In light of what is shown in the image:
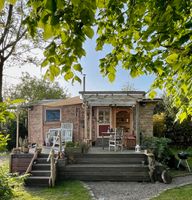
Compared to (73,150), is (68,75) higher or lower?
higher

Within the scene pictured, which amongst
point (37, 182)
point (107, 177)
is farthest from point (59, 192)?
point (107, 177)

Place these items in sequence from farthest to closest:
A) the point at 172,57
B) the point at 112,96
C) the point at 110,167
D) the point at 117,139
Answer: the point at 112,96 < the point at 117,139 < the point at 110,167 < the point at 172,57

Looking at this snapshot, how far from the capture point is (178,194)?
10.4 meters

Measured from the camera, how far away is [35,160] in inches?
540

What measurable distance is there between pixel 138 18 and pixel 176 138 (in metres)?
21.9

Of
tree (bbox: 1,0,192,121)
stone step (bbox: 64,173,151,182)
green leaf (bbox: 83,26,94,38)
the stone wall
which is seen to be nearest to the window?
the stone wall

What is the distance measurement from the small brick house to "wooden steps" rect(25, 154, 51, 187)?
3.88 meters

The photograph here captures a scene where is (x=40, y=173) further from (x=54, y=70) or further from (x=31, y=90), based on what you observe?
(x=31, y=90)

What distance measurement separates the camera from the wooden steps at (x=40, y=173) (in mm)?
12039

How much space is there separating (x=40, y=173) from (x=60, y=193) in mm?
2116

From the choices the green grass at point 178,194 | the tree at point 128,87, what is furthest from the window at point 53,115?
the tree at point 128,87

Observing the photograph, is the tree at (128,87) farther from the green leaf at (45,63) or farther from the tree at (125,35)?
the green leaf at (45,63)

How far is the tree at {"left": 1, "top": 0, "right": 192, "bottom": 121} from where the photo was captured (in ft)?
7.66

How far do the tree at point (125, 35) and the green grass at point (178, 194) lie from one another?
5387 mm
